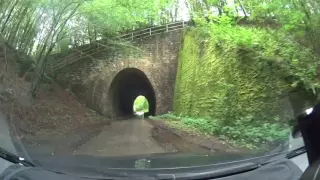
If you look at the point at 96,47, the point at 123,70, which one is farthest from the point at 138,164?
the point at 123,70

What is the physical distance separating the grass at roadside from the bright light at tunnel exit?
94 cm

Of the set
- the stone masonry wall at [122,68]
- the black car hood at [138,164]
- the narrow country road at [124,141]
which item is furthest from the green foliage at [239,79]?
the black car hood at [138,164]

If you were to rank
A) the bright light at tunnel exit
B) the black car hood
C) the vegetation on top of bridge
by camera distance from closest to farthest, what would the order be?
the black car hood
the vegetation on top of bridge
the bright light at tunnel exit

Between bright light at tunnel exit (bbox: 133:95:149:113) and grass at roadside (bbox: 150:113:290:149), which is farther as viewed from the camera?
bright light at tunnel exit (bbox: 133:95:149:113)

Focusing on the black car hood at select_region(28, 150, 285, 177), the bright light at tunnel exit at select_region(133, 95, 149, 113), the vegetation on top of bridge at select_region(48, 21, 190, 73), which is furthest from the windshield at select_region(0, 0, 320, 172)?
the black car hood at select_region(28, 150, 285, 177)

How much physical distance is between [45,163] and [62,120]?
3055mm

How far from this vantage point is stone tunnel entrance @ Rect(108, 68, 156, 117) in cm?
779

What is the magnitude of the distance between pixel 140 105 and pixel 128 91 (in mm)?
599

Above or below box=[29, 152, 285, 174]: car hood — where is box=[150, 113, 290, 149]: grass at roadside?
below

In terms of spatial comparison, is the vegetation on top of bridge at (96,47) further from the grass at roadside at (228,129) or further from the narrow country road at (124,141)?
the grass at roadside at (228,129)

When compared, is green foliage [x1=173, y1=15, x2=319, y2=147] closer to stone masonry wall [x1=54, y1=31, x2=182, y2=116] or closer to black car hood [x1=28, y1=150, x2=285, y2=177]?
stone masonry wall [x1=54, y1=31, x2=182, y2=116]

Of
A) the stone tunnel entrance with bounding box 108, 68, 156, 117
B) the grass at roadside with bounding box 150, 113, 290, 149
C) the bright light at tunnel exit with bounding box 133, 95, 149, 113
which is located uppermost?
the stone tunnel entrance with bounding box 108, 68, 156, 117

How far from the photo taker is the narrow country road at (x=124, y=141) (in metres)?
4.33

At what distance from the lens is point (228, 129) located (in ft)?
20.4
